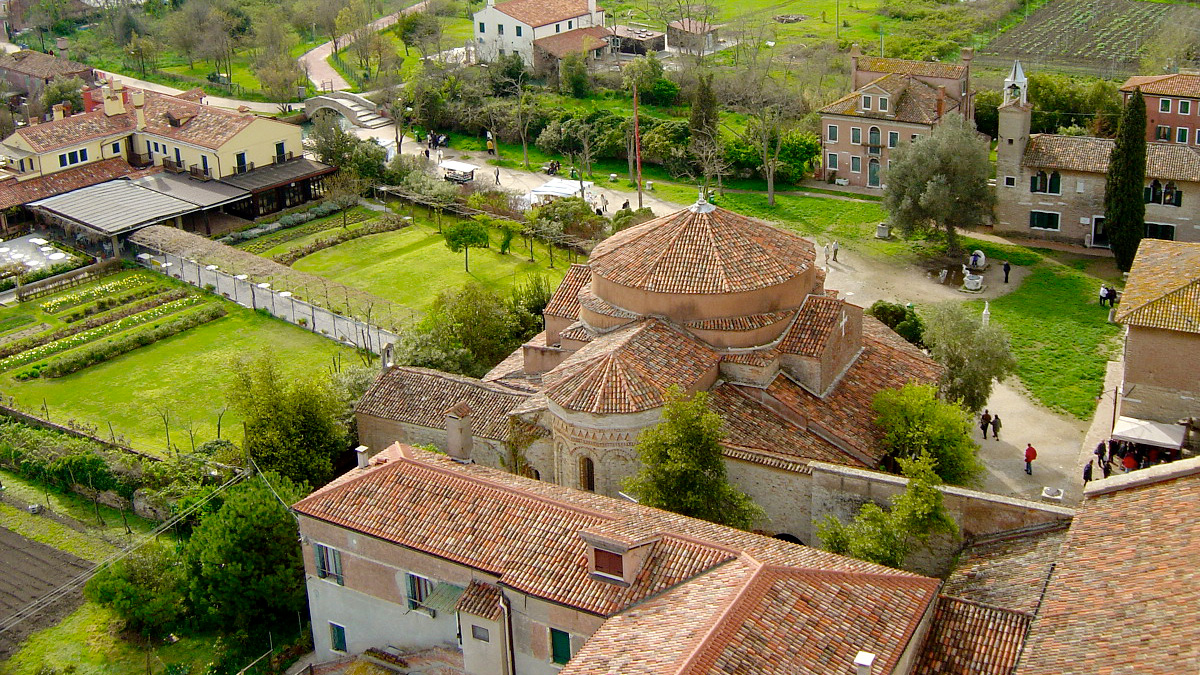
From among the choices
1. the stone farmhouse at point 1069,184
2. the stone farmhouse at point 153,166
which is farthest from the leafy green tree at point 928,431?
the stone farmhouse at point 153,166

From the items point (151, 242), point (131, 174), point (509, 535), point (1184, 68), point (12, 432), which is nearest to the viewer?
point (509, 535)

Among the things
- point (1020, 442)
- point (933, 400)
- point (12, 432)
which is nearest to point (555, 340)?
point (933, 400)

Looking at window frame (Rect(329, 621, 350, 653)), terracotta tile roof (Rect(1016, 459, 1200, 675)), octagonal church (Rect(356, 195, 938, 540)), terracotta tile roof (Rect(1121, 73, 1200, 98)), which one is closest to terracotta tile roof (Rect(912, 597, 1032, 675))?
terracotta tile roof (Rect(1016, 459, 1200, 675))

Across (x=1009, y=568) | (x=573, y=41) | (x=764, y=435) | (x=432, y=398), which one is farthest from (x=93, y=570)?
(x=573, y=41)

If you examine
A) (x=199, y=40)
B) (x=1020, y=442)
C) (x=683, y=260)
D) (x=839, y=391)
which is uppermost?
(x=199, y=40)

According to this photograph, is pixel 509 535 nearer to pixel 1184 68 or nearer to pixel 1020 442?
pixel 1020 442

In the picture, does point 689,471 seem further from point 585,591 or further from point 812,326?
point 812,326

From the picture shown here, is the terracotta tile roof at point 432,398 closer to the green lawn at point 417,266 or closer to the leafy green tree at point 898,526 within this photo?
the leafy green tree at point 898,526
